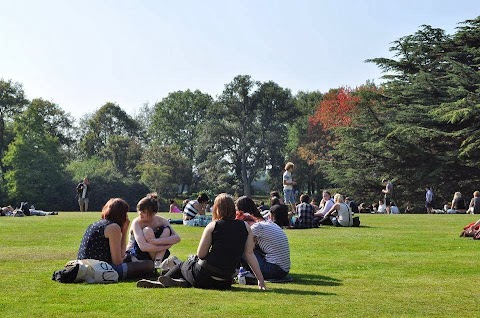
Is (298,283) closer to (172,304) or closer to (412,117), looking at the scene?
(172,304)

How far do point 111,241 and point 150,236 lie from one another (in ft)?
3.44

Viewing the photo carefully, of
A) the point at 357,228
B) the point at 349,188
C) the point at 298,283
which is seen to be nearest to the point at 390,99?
the point at 349,188

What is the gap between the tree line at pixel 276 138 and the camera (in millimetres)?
52625

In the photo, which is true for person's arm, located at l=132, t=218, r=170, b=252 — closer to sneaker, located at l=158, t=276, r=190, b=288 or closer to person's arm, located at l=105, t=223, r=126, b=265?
person's arm, located at l=105, t=223, r=126, b=265

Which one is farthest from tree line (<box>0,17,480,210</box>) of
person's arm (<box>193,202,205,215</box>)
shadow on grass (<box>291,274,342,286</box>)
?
shadow on grass (<box>291,274,342,286</box>)

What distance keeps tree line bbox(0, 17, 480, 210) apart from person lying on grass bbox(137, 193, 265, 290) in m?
39.0

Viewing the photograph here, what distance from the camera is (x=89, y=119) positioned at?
10044cm

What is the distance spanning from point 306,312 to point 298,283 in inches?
111

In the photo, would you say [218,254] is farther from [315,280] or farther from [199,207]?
[199,207]

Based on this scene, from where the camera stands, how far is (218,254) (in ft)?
33.7

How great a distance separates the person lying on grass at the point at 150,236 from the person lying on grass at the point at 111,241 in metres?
0.48

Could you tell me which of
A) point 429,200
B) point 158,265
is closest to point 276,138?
point 429,200

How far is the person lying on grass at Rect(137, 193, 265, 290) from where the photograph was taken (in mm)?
10312

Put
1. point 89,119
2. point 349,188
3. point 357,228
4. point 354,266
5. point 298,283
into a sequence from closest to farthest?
point 298,283 < point 354,266 < point 357,228 < point 349,188 < point 89,119
